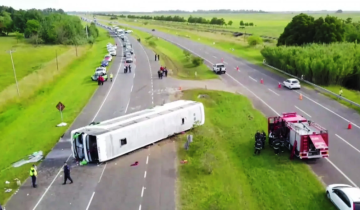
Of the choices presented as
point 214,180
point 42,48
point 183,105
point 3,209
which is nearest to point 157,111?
point 183,105

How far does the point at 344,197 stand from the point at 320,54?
1324 inches

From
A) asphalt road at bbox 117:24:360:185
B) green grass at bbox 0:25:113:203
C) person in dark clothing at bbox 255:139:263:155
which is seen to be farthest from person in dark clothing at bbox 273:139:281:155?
green grass at bbox 0:25:113:203

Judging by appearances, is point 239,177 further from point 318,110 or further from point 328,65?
point 328,65

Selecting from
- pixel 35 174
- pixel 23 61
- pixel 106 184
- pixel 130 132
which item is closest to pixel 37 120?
pixel 130 132

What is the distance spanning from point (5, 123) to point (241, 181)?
24247 mm

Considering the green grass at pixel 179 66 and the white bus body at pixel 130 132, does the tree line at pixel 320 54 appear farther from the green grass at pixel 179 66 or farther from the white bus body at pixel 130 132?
the white bus body at pixel 130 132

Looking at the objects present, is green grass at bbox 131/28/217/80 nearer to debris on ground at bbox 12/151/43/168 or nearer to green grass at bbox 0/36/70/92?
green grass at bbox 0/36/70/92

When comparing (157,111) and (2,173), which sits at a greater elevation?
(157,111)

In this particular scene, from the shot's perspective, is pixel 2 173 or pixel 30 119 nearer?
pixel 2 173

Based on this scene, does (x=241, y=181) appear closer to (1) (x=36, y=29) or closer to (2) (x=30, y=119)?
(2) (x=30, y=119)

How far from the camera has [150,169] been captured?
22.8 metres

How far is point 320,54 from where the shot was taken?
47000 millimetres

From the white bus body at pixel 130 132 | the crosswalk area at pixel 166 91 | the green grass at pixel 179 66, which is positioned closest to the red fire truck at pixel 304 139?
the white bus body at pixel 130 132

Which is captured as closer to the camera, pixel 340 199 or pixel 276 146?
pixel 340 199
